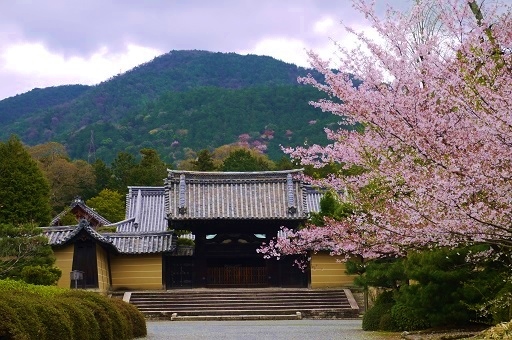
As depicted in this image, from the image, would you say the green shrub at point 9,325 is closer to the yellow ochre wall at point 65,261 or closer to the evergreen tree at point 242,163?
the yellow ochre wall at point 65,261

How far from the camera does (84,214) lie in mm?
40688

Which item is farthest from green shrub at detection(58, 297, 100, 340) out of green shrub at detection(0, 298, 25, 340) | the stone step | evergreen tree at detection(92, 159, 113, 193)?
evergreen tree at detection(92, 159, 113, 193)

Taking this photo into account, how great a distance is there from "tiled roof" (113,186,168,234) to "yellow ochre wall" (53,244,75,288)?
7.47 m

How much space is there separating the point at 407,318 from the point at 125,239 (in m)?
16.1

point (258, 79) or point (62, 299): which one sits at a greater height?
point (258, 79)

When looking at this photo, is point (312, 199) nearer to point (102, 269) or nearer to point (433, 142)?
point (102, 269)

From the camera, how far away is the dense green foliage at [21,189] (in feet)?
108

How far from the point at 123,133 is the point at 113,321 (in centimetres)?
6705

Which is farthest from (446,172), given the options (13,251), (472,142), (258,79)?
(258,79)

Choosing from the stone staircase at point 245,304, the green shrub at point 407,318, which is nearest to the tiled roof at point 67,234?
the stone staircase at point 245,304

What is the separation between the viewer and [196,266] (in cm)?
2848

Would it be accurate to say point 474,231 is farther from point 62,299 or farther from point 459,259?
point 62,299

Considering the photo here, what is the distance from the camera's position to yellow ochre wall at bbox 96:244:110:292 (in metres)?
26.3

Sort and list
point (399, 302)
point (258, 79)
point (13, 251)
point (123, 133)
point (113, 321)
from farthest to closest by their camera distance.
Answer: point (258, 79) < point (123, 133) < point (13, 251) < point (399, 302) < point (113, 321)
